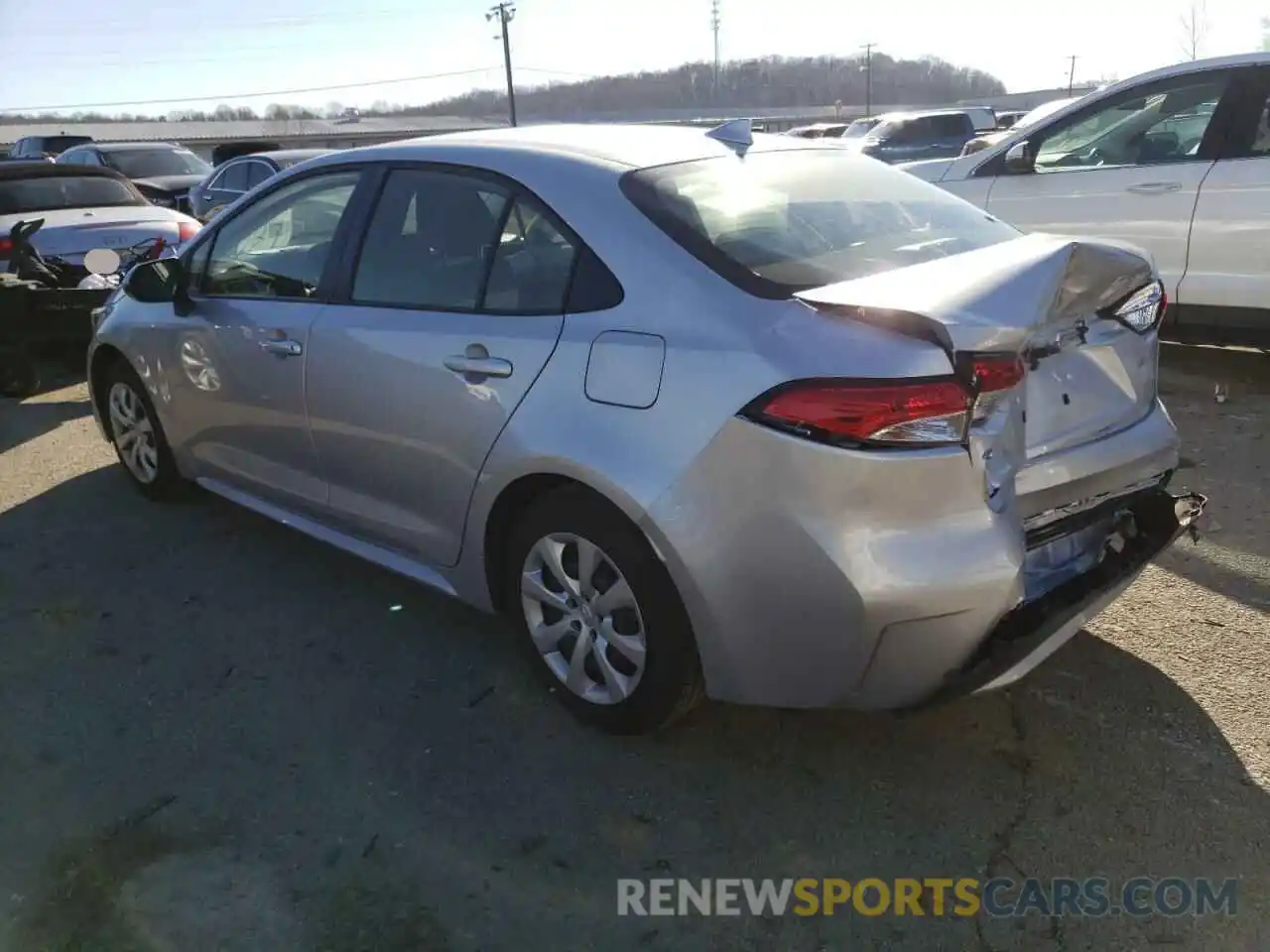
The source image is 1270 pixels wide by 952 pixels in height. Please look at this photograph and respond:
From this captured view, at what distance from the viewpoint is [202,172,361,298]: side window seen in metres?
3.77

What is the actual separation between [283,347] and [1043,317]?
2558 millimetres

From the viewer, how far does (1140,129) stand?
6266mm

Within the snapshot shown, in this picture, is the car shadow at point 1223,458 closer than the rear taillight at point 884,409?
No

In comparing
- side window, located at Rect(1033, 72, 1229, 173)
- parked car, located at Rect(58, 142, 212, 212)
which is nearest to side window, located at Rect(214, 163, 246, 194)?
parked car, located at Rect(58, 142, 212, 212)

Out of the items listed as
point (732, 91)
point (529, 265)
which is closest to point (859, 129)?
point (529, 265)

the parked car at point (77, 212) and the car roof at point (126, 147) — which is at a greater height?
the car roof at point (126, 147)

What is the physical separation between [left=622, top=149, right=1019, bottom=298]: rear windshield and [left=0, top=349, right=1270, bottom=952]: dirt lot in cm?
131

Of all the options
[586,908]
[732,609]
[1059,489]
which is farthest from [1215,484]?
[586,908]

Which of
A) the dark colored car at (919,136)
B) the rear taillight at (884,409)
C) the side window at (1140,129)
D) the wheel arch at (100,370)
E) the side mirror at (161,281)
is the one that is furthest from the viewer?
the dark colored car at (919,136)

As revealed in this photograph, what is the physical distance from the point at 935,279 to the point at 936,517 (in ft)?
2.08

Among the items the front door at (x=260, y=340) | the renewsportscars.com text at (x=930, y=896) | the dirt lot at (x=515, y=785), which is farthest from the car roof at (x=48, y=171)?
the renewsportscars.com text at (x=930, y=896)

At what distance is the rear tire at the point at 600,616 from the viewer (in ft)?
8.91

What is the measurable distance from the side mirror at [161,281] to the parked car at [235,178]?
774 centimetres

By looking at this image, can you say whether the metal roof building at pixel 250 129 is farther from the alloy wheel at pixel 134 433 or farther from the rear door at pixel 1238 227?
the rear door at pixel 1238 227
